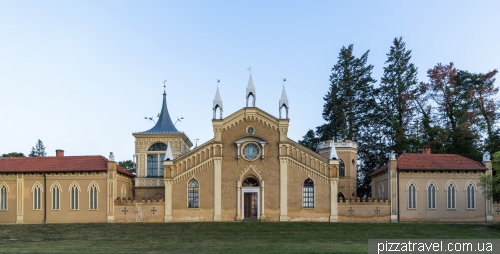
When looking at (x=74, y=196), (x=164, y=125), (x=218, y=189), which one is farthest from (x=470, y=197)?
(x=74, y=196)

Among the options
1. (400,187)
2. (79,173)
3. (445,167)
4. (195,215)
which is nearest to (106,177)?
(79,173)

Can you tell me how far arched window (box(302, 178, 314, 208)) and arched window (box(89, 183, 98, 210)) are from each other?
16195 mm

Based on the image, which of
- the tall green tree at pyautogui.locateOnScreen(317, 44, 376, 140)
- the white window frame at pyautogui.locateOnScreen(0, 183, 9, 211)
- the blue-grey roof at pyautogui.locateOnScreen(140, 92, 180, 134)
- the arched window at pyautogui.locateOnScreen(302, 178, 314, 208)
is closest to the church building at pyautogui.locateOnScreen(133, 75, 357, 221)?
the arched window at pyautogui.locateOnScreen(302, 178, 314, 208)

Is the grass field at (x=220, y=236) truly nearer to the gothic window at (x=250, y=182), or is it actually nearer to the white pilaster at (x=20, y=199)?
the white pilaster at (x=20, y=199)

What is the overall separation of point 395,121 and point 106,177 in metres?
29.5

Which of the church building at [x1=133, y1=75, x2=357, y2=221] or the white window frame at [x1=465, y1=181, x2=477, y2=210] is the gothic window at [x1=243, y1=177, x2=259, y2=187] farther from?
the white window frame at [x1=465, y1=181, x2=477, y2=210]

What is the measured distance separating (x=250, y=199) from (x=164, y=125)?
→ 12.9 metres

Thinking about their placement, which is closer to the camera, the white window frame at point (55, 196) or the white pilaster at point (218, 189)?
the white pilaster at point (218, 189)

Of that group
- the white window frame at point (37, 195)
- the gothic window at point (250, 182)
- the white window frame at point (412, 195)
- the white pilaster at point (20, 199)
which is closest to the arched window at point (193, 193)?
the gothic window at point (250, 182)

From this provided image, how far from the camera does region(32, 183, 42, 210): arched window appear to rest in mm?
52281

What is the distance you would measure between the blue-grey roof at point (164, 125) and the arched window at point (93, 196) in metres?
8.82

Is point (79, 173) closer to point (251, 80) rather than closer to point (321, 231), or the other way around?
point (251, 80)

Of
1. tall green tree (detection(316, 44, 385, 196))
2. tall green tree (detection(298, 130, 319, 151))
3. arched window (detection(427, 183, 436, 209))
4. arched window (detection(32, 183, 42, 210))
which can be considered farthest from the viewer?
tall green tree (detection(298, 130, 319, 151))

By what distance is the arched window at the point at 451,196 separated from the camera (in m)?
50.8
